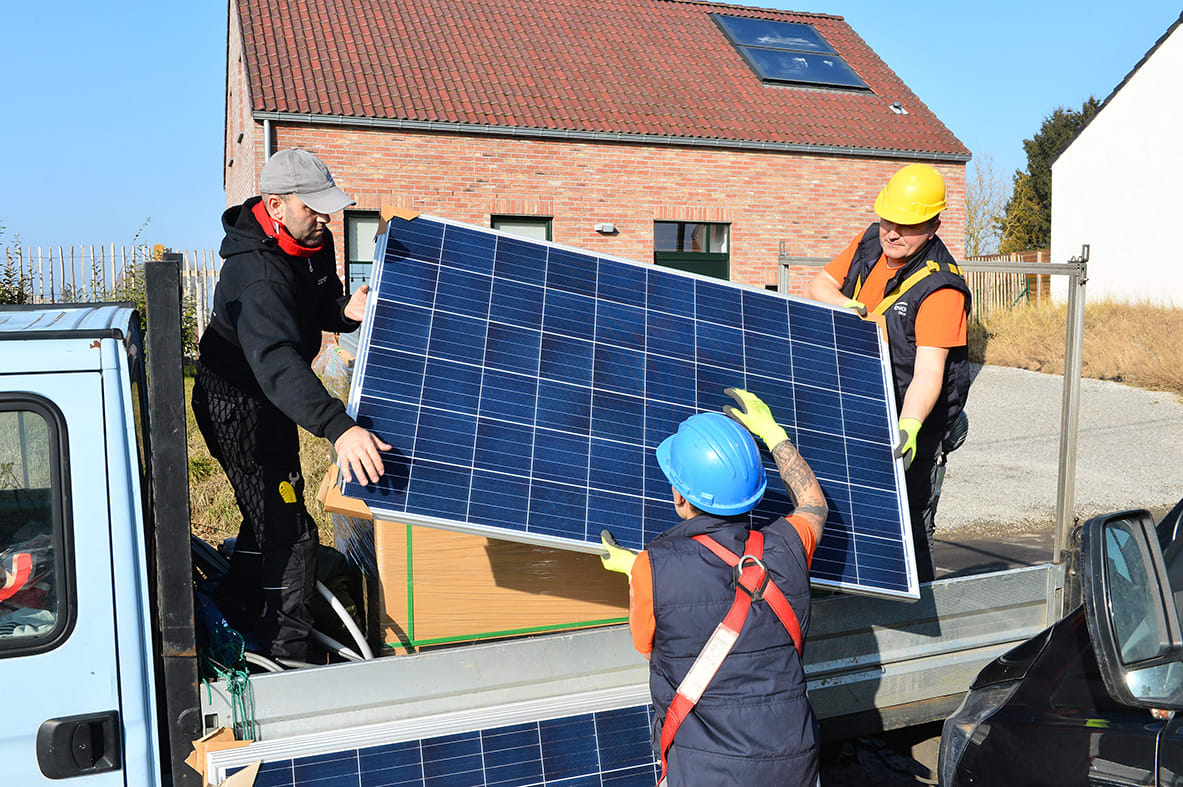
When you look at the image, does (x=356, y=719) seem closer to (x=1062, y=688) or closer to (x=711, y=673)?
(x=711, y=673)

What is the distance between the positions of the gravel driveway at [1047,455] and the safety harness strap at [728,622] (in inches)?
311

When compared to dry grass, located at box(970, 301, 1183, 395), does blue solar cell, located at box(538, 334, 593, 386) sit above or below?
below

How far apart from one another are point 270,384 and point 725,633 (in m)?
1.53

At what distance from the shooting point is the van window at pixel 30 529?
228cm

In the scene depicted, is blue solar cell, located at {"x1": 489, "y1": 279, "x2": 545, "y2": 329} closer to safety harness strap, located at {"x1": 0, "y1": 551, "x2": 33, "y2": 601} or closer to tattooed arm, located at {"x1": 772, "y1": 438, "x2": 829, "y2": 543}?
tattooed arm, located at {"x1": 772, "y1": 438, "x2": 829, "y2": 543}

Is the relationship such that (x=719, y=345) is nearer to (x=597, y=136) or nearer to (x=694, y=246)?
(x=597, y=136)

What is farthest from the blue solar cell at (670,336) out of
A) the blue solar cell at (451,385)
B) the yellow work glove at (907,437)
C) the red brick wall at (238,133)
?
→ the red brick wall at (238,133)

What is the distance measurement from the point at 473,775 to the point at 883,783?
275 cm

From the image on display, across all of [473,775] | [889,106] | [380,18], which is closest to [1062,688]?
[473,775]

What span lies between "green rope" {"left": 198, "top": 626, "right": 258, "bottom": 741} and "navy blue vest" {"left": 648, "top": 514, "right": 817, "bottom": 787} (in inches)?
43.0

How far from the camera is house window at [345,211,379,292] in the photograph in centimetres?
1517

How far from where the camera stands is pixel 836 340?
12.8 feet

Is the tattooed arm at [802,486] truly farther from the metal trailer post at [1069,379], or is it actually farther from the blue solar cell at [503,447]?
the metal trailer post at [1069,379]

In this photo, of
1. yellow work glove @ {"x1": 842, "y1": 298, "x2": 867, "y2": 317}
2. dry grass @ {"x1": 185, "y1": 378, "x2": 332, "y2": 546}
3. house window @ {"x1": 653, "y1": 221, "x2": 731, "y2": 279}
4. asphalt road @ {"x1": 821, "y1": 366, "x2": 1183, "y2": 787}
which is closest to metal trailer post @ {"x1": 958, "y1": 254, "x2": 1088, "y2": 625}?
yellow work glove @ {"x1": 842, "y1": 298, "x2": 867, "y2": 317}
